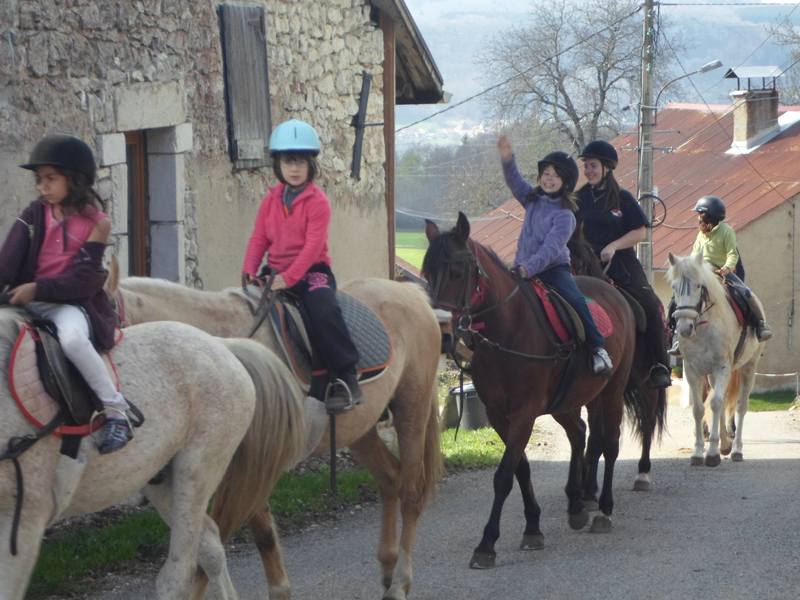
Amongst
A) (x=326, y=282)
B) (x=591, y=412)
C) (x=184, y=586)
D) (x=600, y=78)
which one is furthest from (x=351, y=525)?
(x=600, y=78)

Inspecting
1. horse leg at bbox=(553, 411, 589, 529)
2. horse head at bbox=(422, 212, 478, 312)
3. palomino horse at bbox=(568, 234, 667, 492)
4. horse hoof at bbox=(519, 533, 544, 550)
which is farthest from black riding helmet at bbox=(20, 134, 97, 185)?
palomino horse at bbox=(568, 234, 667, 492)

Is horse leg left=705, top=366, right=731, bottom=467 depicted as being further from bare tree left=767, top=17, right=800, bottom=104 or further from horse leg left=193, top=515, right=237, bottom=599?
bare tree left=767, top=17, right=800, bottom=104

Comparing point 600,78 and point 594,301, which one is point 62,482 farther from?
point 600,78

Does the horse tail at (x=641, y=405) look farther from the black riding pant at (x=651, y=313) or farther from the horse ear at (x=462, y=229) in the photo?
the horse ear at (x=462, y=229)

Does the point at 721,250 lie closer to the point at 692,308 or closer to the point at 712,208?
the point at 712,208

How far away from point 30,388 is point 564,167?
4.86m

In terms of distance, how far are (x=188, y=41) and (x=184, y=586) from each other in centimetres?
619

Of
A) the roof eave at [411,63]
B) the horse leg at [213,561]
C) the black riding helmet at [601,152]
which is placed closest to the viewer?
the horse leg at [213,561]

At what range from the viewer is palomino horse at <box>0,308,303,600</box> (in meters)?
4.72

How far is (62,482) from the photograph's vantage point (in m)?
4.89

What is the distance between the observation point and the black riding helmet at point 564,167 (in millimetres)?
8703

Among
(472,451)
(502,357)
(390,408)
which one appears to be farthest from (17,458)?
(472,451)

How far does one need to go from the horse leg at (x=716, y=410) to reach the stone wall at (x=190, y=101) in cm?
399

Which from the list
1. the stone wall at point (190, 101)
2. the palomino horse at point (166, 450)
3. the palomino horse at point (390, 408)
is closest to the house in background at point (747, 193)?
the stone wall at point (190, 101)
